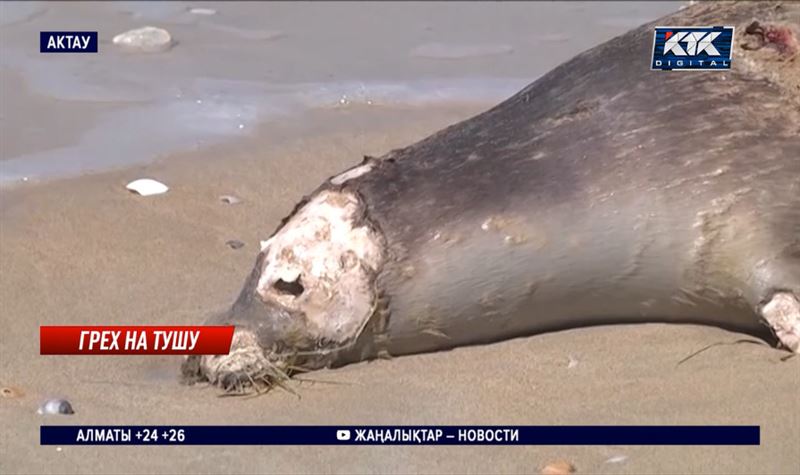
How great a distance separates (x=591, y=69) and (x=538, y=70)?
2.50 metres

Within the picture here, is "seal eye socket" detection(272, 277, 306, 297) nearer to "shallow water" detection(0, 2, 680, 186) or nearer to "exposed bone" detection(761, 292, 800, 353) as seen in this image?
"exposed bone" detection(761, 292, 800, 353)

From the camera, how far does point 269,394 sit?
4062 millimetres

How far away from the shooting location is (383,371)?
13.5 ft

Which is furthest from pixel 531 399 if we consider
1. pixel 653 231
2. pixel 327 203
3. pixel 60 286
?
pixel 60 286

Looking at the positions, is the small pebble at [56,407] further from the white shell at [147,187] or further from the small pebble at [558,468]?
the white shell at [147,187]

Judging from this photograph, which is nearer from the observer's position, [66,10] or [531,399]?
[531,399]

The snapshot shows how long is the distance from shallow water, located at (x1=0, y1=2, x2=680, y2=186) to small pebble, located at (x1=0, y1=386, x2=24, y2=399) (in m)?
1.79

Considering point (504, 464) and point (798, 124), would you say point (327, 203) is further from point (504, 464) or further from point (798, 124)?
point (798, 124)

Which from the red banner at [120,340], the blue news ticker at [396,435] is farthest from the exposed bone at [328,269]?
the blue news ticker at [396,435]

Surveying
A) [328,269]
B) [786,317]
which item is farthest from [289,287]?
[786,317]

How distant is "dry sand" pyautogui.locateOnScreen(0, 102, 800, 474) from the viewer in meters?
3.53

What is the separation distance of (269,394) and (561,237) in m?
0.96

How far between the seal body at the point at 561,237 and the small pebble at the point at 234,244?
899mm

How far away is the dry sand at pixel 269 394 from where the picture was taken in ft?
11.6
